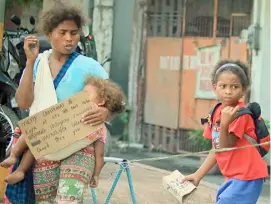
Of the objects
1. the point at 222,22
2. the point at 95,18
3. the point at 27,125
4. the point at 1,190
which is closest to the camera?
the point at 27,125

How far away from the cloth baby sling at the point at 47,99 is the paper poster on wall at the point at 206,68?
8.27 meters

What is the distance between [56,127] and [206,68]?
8468mm

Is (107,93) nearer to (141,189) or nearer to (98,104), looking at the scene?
(98,104)

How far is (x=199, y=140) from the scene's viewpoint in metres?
12.1

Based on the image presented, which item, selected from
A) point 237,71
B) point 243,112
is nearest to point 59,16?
point 237,71

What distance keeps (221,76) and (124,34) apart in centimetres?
990

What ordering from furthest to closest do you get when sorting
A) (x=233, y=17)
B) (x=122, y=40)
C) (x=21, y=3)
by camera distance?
(x=21, y=3) → (x=122, y=40) → (x=233, y=17)

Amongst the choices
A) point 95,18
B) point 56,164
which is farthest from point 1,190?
point 95,18

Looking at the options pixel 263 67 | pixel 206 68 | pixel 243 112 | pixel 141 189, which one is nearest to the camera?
pixel 243 112

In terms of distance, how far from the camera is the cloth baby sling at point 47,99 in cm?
446

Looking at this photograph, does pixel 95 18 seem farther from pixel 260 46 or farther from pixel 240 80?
pixel 240 80

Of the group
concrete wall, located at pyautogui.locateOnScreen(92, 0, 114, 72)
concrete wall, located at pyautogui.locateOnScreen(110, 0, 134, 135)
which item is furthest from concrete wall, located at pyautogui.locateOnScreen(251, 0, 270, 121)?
concrete wall, located at pyautogui.locateOnScreen(92, 0, 114, 72)

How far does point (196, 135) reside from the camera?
1216cm

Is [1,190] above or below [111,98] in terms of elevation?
below
